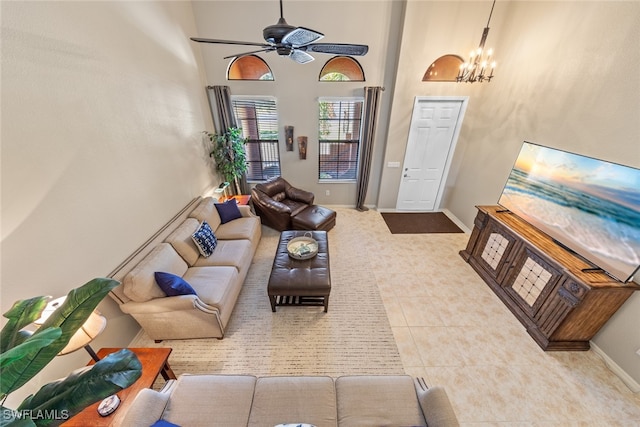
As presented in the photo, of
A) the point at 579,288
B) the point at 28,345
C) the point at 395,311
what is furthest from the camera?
the point at 395,311

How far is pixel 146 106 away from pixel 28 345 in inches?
113

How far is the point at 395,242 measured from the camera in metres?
4.06

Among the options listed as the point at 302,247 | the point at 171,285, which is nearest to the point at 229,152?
the point at 302,247

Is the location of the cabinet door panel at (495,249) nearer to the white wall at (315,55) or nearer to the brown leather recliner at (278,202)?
the white wall at (315,55)

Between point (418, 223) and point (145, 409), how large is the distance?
14.9ft

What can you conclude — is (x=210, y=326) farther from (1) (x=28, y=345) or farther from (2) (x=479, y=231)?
(2) (x=479, y=231)

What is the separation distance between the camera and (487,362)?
228 centimetres

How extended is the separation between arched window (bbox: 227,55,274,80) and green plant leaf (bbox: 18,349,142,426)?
4.44 meters

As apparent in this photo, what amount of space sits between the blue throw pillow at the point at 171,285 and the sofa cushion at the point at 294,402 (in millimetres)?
1116

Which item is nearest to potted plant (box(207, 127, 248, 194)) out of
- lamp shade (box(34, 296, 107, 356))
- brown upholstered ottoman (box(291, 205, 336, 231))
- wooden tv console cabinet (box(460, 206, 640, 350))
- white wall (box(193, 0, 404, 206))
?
white wall (box(193, 0, 404, 206))

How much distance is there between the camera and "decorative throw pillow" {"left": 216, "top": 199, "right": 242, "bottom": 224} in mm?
3680

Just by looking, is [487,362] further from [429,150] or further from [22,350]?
[429,150]

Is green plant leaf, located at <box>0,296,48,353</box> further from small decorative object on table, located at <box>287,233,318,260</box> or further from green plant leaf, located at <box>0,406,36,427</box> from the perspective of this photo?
small decorative object on table, located at <box>287,233,318,260</box>

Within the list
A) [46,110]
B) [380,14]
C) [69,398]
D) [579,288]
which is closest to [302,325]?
[69,398]
